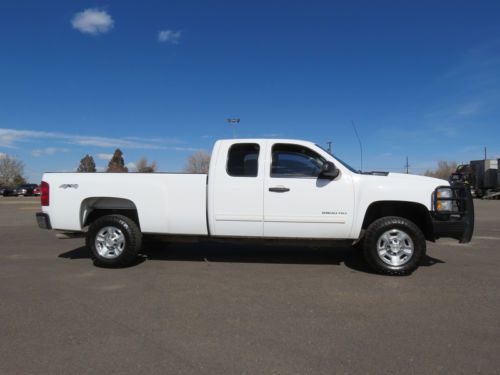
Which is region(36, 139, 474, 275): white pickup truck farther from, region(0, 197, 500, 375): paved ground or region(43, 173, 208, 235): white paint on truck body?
region(0, 197, 500, 375): paved ground

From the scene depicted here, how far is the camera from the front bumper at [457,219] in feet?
19.6

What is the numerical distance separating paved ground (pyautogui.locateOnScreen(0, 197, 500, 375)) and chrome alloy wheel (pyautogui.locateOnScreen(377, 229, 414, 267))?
31cm

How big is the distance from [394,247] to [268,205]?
6.52 ft

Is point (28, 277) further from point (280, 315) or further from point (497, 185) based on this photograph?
point (497, 185)

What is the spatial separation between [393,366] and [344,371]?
41 centimetres

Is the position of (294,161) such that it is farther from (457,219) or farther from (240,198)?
(457,219)

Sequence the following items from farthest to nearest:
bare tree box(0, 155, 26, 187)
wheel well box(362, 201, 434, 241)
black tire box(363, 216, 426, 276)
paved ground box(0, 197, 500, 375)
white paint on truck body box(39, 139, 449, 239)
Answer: bare tree box(0, 155, 26, 187), wheel well box(362, 201, 434, 241), white paint on truck body box(39, 139, 449, 239), black tire box(363, 216, 426, 276), paved ground box(0, 197, 500, 375)

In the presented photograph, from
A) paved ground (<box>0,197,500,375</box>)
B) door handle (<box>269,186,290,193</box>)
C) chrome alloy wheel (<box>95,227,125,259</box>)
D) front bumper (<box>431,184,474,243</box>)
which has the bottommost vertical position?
paved ground (<box>0,197,500,375</box>)

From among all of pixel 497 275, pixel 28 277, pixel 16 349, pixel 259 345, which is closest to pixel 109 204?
pixel 28 277

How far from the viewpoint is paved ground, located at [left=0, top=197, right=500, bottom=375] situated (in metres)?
3.28

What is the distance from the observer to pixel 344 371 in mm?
3129

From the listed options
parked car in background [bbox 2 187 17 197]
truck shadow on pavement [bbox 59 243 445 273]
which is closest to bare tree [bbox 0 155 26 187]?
parked car in background [bbox 2 187 17 197]

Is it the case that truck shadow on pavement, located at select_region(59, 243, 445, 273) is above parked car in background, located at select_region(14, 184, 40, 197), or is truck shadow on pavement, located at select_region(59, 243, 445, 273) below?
below

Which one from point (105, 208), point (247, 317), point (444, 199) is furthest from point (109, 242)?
point (444, 199)
